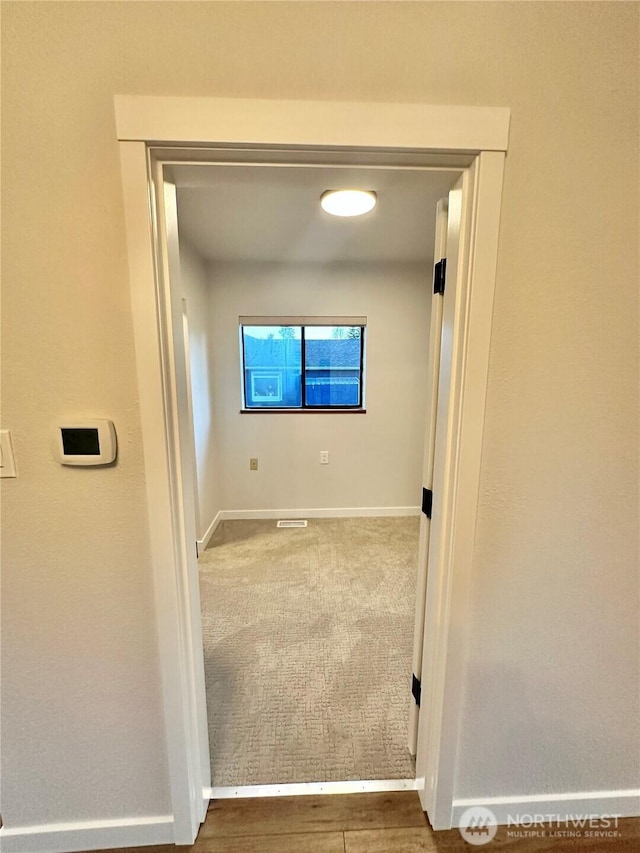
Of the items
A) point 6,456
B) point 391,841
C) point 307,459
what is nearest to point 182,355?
point 6,456

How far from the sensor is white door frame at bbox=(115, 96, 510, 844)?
739 mm

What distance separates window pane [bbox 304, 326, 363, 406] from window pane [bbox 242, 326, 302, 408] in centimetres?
11

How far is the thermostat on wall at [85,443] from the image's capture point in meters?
0.83

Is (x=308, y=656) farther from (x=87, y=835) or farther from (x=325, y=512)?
(x=325, y=512)

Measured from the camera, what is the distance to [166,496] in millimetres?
869

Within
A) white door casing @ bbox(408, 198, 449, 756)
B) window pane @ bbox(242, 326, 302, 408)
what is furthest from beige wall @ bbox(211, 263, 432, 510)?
white door casing @ bbox(408, 198, 449, 756)

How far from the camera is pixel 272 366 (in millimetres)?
3254

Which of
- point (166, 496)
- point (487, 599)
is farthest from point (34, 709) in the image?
point (487, 599)

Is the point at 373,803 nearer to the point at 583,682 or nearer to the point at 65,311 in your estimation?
the point at 583,682

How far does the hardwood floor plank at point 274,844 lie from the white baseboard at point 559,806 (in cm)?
41

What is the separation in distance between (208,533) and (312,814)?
6.93ft

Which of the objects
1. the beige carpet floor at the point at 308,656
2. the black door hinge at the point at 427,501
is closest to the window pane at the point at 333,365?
the beige carpet floor at the point at 308,656

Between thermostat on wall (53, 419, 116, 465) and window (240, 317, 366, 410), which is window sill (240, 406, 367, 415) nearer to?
window (240, 317, 366, 410)

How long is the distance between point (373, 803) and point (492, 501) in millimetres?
1147
